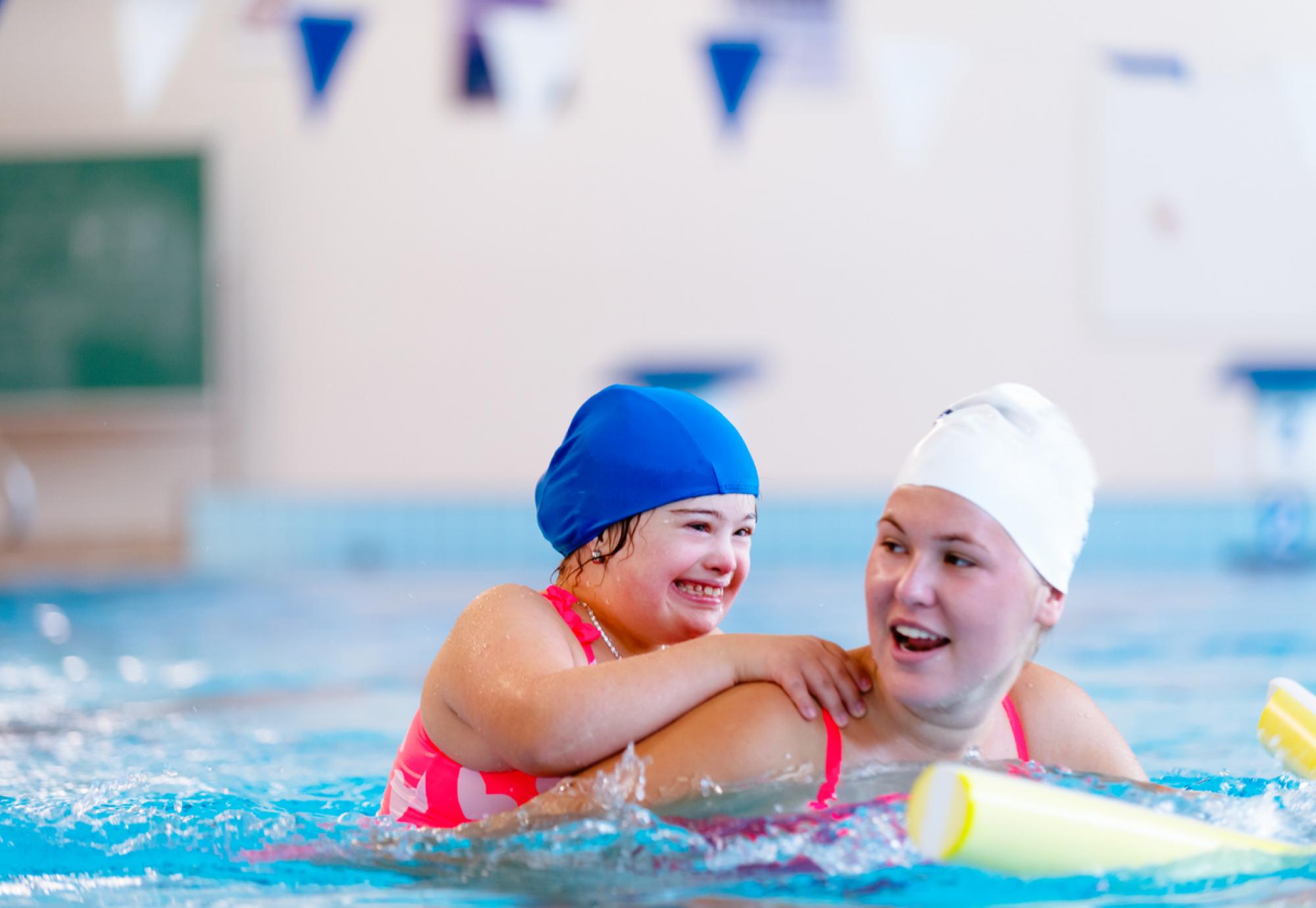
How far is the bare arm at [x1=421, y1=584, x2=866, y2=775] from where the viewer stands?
189cm

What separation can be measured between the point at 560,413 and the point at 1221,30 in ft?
17.0

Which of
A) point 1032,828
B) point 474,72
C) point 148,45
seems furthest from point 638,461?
point 148,45

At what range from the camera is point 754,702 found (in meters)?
1.87

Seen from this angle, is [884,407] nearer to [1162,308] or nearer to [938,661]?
[1162,308]

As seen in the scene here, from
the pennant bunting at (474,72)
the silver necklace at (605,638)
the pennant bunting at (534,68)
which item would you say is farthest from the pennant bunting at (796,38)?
the silver necklace at (605,638)

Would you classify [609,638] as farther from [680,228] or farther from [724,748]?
[680,228]

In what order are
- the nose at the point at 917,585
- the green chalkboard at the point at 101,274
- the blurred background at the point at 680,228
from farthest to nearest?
the blurred background at the point at 680,228 → the green chalkboard at the point at 101,274 → the nose at the point at 917,585

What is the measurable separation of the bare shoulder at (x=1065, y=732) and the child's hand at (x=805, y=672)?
12.1 inches

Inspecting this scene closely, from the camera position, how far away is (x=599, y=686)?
190 centimetres

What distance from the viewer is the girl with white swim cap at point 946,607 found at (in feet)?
5.79

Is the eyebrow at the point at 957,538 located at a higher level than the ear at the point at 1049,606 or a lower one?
higher

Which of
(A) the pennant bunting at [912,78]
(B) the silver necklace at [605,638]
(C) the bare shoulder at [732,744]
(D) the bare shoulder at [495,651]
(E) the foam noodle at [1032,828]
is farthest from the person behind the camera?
(A) the pennant bunting at [912,78]

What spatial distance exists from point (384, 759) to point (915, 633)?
2.46 metres

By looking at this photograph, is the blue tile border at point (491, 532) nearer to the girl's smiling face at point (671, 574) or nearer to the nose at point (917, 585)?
the girl's smiling face at point (671, 574)
